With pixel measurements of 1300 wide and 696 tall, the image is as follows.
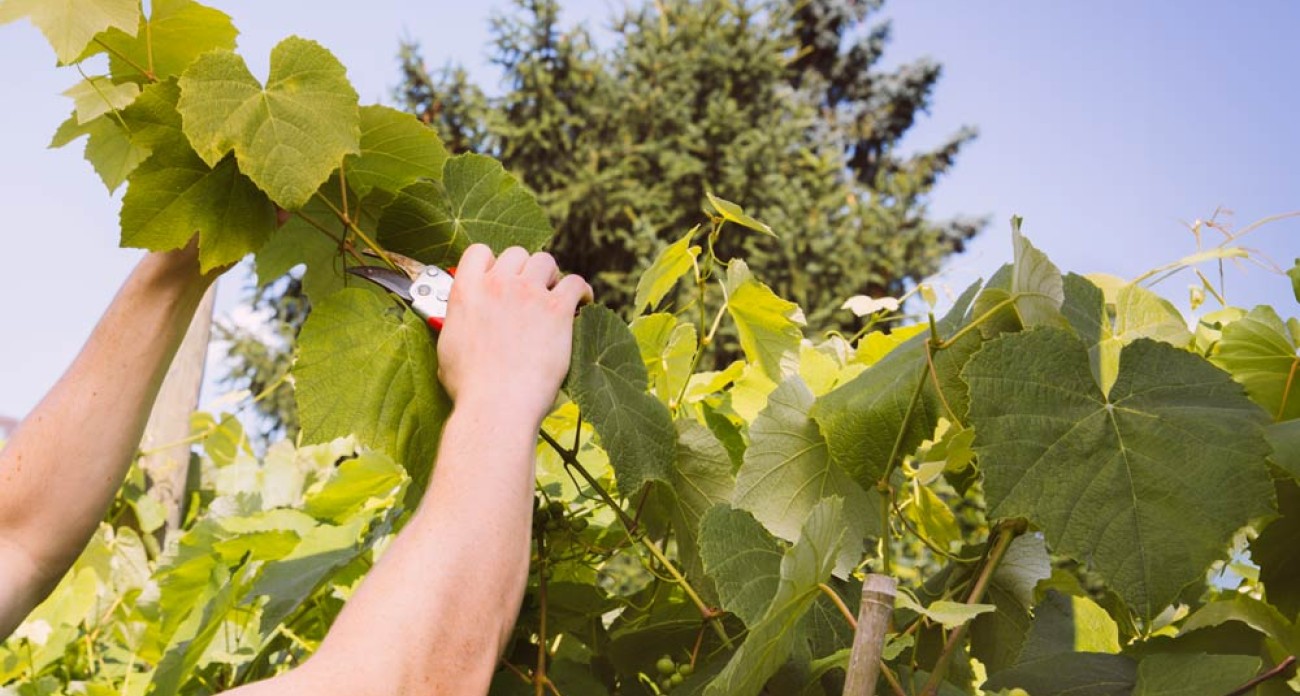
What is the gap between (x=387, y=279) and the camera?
955mm

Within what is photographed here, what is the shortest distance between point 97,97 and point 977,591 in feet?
2.53

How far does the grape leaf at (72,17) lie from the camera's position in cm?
83

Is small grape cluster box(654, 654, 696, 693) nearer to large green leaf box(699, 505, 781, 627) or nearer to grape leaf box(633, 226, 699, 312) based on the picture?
large green leaf box(699, 505, 781, 627)

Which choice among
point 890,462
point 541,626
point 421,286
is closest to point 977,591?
point 890,462

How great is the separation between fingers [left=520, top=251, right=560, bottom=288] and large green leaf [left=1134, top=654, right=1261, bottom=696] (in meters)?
0.51

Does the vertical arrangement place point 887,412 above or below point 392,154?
below

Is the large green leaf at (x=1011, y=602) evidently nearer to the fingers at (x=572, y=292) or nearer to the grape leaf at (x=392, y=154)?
the fingers at (x=572, y=292)

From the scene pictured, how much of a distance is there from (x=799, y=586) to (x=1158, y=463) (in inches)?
9.6

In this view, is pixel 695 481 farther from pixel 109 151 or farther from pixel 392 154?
pixel 109 151

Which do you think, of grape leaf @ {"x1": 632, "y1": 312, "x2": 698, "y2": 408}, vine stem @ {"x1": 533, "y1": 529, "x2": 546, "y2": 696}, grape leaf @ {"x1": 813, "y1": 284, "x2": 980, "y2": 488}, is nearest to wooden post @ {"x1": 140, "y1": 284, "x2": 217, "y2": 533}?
grape leaf @ {"x1": 632, "y1": 312, "x2": 698, "y2": 408}

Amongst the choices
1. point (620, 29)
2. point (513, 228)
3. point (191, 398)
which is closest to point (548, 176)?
point (620, 29)

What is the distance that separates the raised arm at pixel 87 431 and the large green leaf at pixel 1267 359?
3.01ft

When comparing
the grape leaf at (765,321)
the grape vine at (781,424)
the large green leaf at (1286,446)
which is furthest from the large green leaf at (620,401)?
the large green leaf at (1286,446)

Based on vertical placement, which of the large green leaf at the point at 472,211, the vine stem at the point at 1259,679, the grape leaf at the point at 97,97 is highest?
the grape leaf at the point at 97,97
